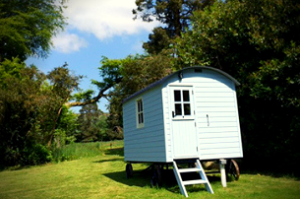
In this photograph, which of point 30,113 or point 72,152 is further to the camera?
point 72,152

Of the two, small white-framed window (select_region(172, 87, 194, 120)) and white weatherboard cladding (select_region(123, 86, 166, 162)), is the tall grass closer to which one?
white weatherboard cladding (select_region(123, 86, 166, 162))

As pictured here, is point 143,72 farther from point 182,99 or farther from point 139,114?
point 182,99

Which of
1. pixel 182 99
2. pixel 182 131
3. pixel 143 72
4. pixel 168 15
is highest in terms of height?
pixel 168 15

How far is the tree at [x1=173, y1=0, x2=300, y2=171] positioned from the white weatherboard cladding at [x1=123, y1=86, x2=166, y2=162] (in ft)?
12.9

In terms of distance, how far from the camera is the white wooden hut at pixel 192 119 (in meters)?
7.92

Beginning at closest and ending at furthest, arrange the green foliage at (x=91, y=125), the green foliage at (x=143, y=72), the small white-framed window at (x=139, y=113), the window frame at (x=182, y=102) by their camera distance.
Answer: the window frame at (x=182, y=102)
the small white-framed window at (x=139, y=113)
the green foliage at (x=143, y=72)
the green foliage at (x=91, y=125)

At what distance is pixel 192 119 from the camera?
817 cm

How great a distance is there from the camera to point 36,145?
1841 centimetres

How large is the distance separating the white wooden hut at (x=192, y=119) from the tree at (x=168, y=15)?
15.0 metres

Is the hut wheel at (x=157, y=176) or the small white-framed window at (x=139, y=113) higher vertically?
the small white-framed window at (x=139, y=113)

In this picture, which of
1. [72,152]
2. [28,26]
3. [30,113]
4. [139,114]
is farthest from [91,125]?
[139,114]

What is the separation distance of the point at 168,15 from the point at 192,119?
60.1ft

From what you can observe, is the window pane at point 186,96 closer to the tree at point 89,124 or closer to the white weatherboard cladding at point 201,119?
the white weatherboard cladding at point 201,119

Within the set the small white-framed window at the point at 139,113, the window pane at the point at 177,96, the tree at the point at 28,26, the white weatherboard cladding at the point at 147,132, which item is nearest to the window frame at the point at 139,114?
the small white-framed window at the point at 139,113
